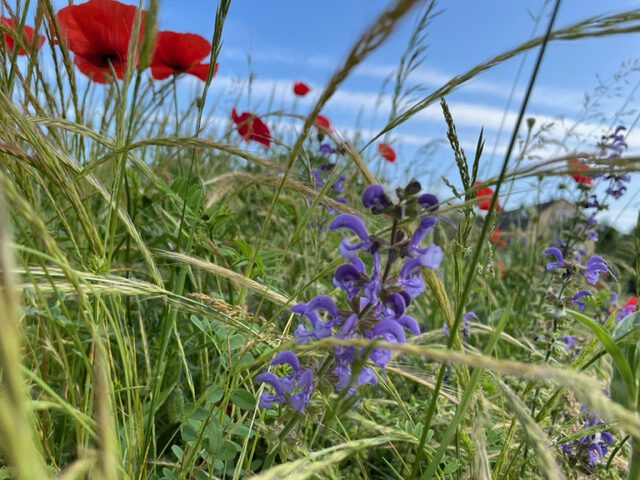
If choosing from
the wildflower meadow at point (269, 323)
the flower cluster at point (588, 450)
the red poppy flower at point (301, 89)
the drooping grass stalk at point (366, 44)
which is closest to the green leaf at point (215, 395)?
the wildflower meadow at point (269, 323)

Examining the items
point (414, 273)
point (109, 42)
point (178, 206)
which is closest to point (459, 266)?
point (414, 273)

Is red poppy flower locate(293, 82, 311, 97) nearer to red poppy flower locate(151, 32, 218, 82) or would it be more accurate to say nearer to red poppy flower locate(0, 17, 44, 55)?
red poppy flower locate(151, 32, 218, 82)

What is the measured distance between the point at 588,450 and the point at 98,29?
156cm

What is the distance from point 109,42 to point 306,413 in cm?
112

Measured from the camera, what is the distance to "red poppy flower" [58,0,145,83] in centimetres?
138

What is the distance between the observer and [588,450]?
1.29 m

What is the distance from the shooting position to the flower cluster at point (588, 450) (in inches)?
50.2

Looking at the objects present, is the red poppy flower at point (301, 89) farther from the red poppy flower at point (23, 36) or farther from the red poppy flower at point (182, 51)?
the red poppy flower at point (23, 36)

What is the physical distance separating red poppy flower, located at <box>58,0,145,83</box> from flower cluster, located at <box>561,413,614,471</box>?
4.56 feet

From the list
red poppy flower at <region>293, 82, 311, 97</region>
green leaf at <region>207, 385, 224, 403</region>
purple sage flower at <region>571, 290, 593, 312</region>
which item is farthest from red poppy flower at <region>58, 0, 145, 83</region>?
red poppy flower at <region>293, 82, 311, 97</region>

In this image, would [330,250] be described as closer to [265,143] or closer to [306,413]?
[265,143]

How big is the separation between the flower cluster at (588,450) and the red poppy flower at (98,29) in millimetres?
1390

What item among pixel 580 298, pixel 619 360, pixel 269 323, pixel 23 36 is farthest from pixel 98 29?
pixel 580 298

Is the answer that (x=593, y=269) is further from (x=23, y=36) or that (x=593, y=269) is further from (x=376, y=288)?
(x=23, y=36)
